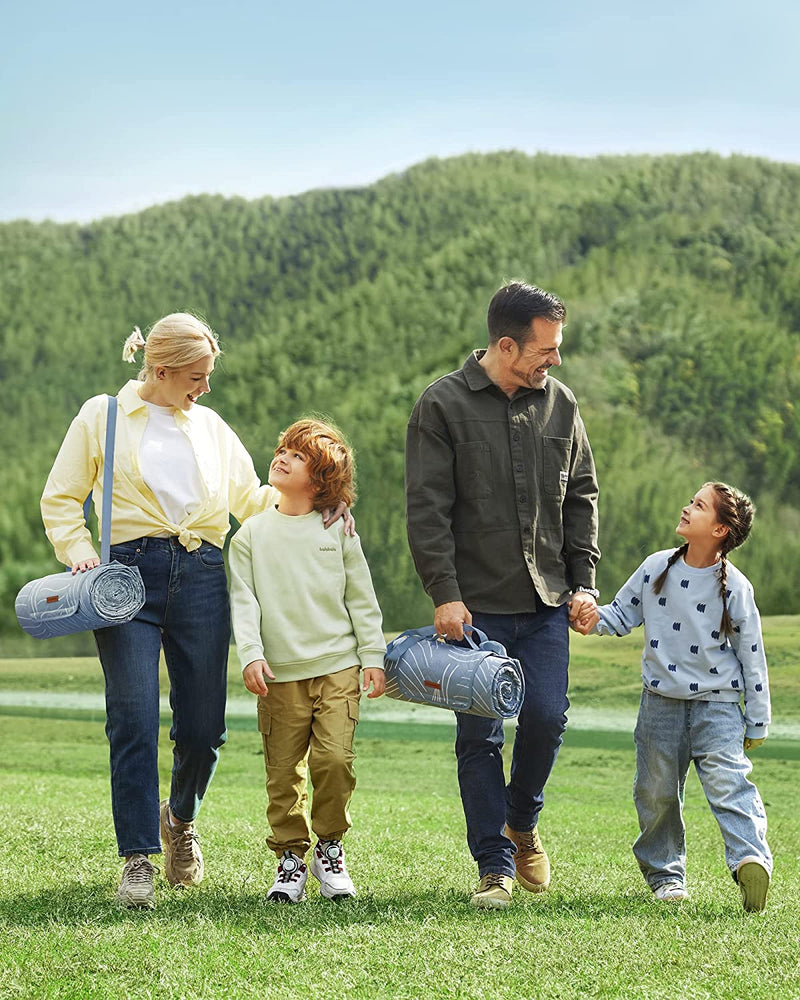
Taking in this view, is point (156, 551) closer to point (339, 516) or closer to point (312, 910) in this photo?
point (339, 516)

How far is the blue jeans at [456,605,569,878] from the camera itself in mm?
4207

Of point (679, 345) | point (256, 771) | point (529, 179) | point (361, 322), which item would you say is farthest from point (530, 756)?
point (529, 179)

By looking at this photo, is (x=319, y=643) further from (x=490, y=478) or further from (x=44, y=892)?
(x=44, y=892)

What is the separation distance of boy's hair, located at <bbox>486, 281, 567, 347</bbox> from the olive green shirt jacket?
18cm

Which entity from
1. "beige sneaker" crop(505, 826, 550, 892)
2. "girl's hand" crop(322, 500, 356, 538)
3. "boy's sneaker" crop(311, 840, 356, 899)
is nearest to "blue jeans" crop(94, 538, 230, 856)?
"girl's hand" crop(322, 500, 356, 538)

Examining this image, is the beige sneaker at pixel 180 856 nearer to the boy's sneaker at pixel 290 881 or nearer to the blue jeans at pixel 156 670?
the blue jeans at pixel 156 670

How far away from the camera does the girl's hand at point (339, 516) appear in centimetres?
424

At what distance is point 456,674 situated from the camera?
13.1 ft

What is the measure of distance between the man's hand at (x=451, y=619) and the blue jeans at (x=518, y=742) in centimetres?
17

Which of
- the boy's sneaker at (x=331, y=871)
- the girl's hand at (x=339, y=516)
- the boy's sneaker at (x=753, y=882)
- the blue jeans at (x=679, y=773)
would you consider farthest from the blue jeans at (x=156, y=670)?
the boy's sneaker at (x=753, y=882)

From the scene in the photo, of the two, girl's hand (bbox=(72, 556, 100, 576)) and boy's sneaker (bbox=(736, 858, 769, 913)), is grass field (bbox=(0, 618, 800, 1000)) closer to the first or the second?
boy's sneaker (bbox=(736, 858, 769, 913))

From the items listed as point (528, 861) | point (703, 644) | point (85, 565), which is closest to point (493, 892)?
point (528, 861)

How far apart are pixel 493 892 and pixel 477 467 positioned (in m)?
1.43

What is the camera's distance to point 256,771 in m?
12.4
